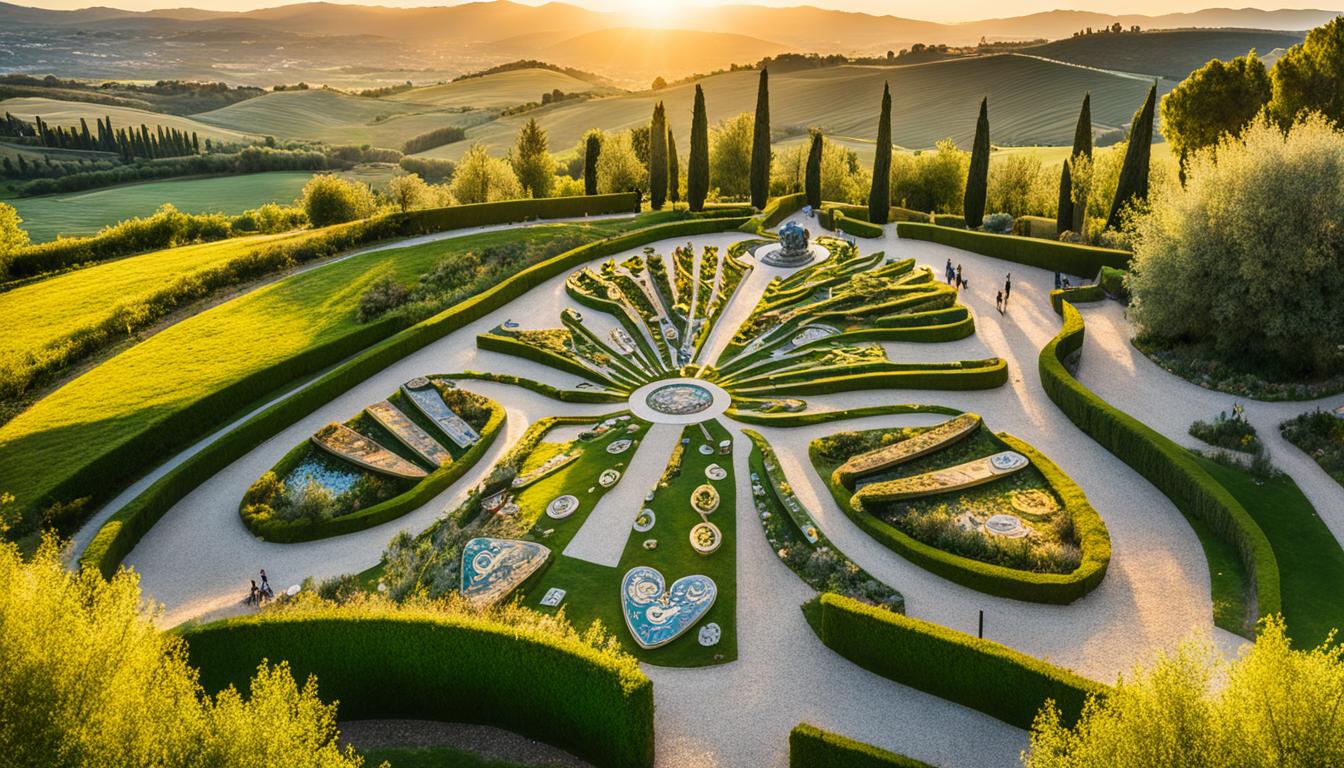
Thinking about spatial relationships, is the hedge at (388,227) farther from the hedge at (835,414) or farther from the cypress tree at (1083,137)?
the hedge at (835,414)

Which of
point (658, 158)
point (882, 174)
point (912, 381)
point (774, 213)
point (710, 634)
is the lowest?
point (710, 634)

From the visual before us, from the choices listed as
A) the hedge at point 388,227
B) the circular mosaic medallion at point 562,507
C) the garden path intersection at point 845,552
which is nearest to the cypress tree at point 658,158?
the hedge at point 388,227

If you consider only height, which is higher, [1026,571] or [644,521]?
[1026,571]

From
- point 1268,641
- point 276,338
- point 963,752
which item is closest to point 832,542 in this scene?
point 963,752

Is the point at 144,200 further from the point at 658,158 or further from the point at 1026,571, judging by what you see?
the point at 1026,571

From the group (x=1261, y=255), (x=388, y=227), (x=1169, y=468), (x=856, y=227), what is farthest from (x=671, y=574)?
(x=388, y=227)

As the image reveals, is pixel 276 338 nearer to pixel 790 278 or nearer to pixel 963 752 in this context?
pixel 790 278

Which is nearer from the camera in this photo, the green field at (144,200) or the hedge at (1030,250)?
the hedge at (1030,250)
